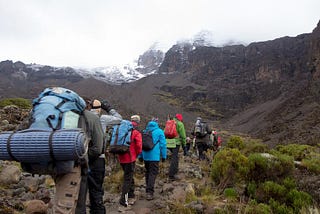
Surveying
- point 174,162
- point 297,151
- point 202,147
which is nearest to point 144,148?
point 174,162

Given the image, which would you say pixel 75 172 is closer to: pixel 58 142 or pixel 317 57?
pixel 58 142

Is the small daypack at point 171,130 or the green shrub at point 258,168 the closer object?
the green shrub at point 258,168

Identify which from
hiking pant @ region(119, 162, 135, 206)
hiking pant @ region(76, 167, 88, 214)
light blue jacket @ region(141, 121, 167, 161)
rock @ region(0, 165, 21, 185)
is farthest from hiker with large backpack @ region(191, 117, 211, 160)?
hiking pant @ region(76, 167, 88, 214)

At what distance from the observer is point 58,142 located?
2.76 metres

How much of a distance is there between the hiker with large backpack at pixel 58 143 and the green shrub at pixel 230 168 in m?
3.99

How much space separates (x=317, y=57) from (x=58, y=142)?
89.4 meters

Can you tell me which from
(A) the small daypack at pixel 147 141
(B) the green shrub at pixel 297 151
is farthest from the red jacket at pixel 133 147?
(B) the green shrub at pixel 297 151

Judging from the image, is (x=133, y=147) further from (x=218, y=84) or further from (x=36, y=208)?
(x=218, y=84)

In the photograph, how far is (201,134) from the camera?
10.8m

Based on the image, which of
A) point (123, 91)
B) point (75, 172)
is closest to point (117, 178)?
point (75, 172)

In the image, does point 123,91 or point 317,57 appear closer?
point 317,57

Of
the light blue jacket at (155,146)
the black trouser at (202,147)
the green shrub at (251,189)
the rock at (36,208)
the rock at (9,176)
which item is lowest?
the black trouser at (202,147)

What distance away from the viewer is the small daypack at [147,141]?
20.6 feet

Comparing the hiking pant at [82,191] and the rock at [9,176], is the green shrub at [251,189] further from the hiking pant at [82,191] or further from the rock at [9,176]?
the rock at [9,176]
